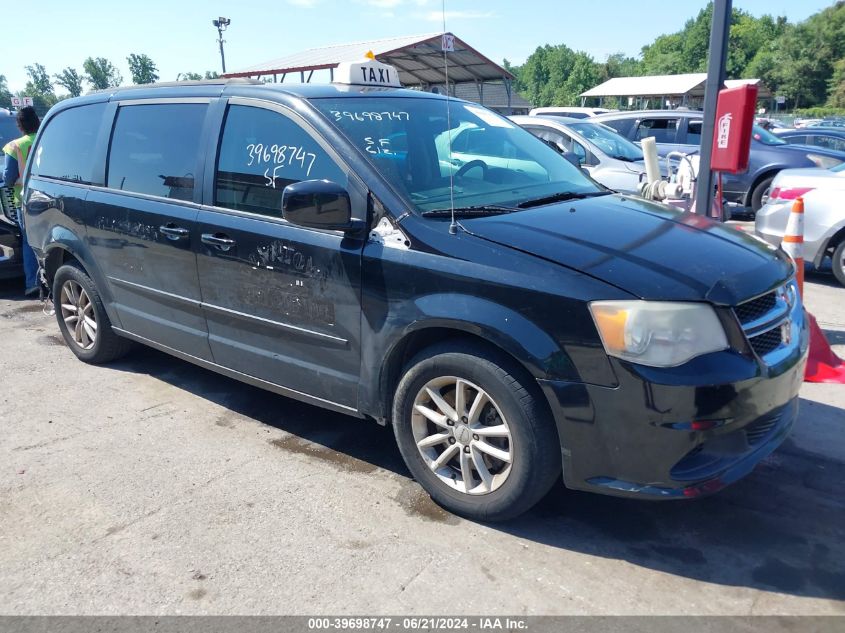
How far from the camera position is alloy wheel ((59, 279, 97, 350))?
513cm

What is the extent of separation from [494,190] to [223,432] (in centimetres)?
210

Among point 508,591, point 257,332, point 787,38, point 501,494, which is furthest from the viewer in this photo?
point 787,38

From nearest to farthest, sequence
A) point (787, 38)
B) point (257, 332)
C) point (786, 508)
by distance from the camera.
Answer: point (786, 508)
point (257, 332)
point (787, 38)

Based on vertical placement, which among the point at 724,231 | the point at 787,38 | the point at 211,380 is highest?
the point at 787,38

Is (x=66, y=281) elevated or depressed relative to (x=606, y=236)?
depressed

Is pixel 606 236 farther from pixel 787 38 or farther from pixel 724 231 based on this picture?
pixel 787 38

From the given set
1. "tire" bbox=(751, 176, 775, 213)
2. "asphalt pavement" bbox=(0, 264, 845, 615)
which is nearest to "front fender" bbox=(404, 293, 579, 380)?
"asphalt pavement" bbox=(0, 264, 845, 615)

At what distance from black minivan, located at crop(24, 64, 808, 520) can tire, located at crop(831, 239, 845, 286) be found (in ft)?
14.8

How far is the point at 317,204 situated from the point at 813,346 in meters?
3.70

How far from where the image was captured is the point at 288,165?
3.55 meters

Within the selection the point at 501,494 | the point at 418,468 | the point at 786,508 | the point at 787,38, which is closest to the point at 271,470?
the point at 418,468

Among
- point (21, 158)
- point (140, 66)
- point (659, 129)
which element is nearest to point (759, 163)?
point (659, 129)

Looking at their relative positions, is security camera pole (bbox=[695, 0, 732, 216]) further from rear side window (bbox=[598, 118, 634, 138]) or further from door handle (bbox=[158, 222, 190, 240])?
rear side window (bbox=[598, 118, 634, 138])

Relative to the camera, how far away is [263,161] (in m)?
3.67
